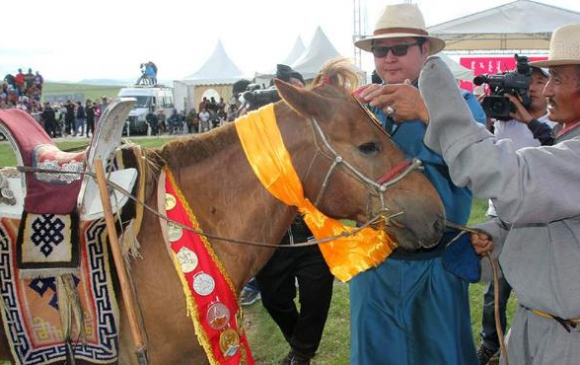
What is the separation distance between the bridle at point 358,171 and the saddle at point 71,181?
2.88 feet

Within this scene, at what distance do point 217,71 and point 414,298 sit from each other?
2715cm

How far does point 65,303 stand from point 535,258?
204cm

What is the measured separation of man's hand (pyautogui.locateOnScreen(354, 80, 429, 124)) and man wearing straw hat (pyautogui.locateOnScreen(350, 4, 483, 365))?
0.26 meters

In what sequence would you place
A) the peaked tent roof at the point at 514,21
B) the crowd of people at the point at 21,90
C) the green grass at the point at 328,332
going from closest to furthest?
the green grass at the point at 328,332
the peaked tent roof at the point at 514,21
the crowd of people at the point at 21,90

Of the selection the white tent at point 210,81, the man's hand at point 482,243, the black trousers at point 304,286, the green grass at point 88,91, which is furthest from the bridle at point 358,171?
the green grass at point 88,91

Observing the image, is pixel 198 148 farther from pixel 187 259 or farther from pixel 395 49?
pixel 395 49

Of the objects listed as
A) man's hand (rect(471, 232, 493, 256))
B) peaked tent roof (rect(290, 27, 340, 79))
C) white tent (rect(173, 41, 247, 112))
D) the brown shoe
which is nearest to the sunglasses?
man's hand (rect(471, 232, 493, 256))

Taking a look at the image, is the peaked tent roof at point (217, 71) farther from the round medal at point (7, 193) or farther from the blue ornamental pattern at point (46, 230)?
the blue ornamental pattern at point (46, 230)

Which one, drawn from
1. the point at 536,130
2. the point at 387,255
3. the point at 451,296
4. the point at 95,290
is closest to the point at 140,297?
the point at 95,290

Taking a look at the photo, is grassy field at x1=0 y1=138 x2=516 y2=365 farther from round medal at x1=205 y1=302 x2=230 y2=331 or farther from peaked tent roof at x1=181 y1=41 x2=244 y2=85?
peaked tent roof at x1=181 y1=41 x2=244 y2=85

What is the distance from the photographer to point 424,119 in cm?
232

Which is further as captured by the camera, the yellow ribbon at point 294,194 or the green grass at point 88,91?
the green grass at point 88,91

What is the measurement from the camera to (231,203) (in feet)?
8.14

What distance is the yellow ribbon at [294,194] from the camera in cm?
241
